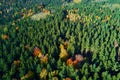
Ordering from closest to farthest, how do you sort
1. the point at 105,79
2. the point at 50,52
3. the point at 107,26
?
the point at 105,79 < the point at 50,52 < the point at 107,26

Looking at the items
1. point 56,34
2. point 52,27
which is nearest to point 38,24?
point 52,27

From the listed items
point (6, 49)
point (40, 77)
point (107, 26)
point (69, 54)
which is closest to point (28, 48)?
point (6, 49)

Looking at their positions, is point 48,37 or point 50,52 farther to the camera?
point 48,37

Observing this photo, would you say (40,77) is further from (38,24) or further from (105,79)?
(38,24)

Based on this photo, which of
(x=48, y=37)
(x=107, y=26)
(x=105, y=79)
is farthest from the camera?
(x=107, y=26)

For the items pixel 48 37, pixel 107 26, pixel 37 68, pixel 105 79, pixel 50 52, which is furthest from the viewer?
pixel 107 26

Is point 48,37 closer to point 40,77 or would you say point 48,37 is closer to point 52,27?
point 52,27
